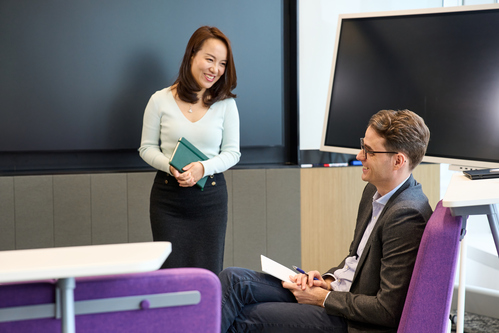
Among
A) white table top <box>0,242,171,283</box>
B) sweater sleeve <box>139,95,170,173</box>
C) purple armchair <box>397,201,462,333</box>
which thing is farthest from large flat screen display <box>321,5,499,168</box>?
white table top <box>0,242,171,283</box>

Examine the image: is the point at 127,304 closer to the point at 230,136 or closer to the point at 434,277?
the point at 434,277

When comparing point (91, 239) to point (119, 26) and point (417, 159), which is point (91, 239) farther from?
point (417, 159)

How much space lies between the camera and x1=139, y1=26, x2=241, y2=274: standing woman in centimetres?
246

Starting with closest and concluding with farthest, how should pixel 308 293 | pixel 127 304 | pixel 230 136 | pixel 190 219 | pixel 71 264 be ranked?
pixel 71 264 → pixel 127 304 → pixel 308 293 → pixel 190 219 → pixel 230 136

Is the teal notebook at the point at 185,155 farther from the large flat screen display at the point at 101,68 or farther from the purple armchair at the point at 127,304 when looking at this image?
the purple armchair at the point at 127,304

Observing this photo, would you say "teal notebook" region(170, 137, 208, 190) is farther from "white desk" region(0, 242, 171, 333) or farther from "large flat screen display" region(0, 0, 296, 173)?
"white desk" region(0, 242, 171, 333)

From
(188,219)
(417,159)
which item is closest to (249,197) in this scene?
(188,219)

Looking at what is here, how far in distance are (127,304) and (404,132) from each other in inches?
42.9

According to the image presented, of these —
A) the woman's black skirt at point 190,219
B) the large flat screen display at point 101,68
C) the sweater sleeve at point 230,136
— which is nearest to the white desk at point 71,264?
the woman's black skirt at point 190,219

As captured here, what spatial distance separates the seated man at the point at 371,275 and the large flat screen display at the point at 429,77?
2.53 feet

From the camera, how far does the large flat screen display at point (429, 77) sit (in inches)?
91.7

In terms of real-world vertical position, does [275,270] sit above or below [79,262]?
below

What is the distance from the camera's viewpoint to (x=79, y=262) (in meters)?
0.88

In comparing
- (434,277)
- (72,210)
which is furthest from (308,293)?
(72,210)
